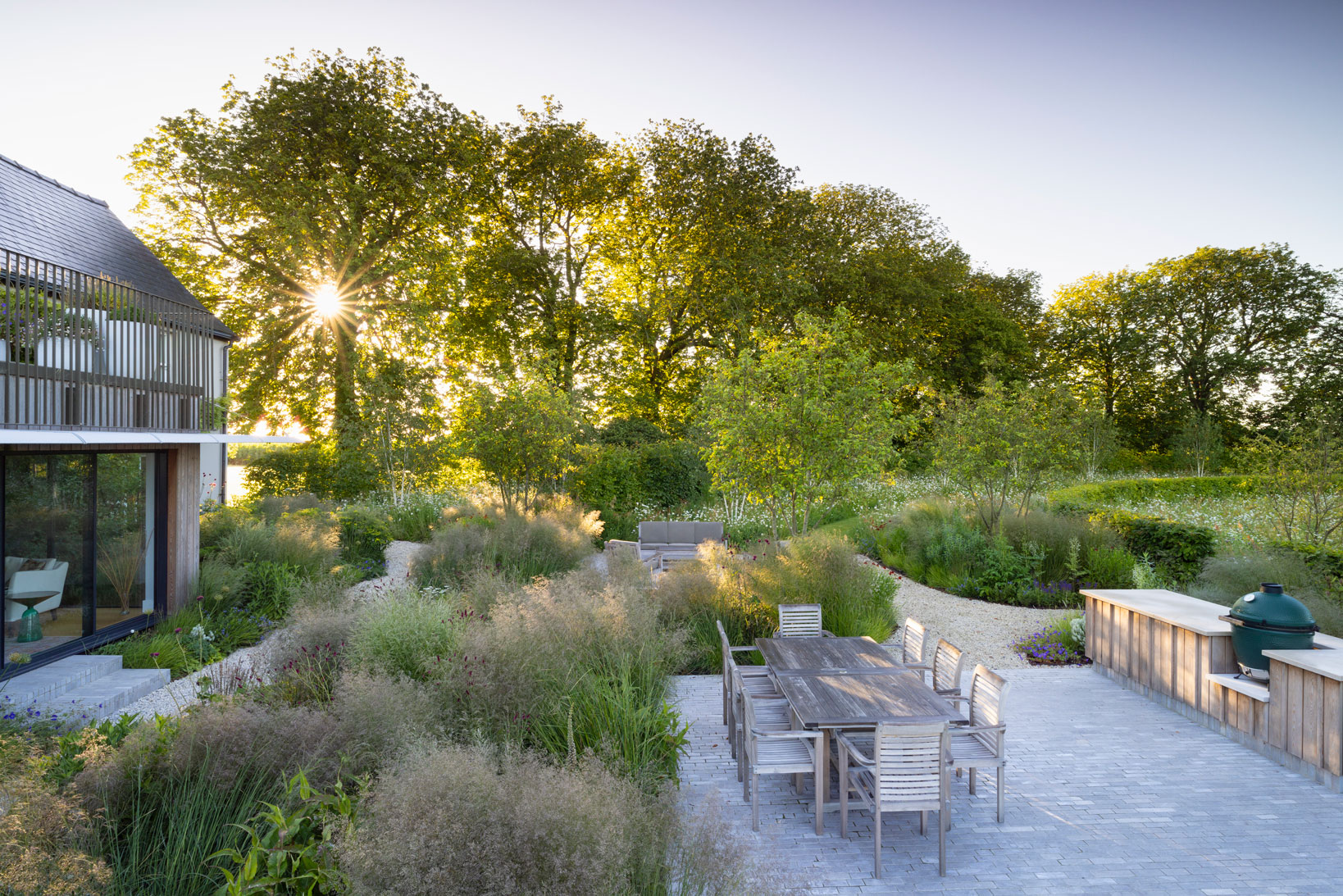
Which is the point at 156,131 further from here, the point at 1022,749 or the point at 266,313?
→ the point at 1022,749

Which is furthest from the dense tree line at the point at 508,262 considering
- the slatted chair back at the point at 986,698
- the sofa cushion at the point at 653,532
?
the slatted chair back at the point at 986,698

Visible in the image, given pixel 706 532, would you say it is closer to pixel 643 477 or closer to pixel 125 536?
pixel 643 477

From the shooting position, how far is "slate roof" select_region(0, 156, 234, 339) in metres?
7.84

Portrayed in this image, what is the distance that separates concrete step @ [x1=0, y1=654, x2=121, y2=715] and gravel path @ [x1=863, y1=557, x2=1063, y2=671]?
25.3ft

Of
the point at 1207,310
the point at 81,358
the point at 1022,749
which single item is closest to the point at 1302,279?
the point at 1207,310

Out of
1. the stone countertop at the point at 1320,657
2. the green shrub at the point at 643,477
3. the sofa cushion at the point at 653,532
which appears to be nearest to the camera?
the stone countertop at the point at 1320,657

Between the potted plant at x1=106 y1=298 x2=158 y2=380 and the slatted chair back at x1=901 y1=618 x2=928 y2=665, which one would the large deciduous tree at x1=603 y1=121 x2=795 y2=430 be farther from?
the slatted chair back at x1=901 y1=618 x2=928 y2=665

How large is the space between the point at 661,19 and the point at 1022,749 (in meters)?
9.85

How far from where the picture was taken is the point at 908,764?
3.42 metres

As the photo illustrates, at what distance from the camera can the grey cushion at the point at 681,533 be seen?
40.6ft

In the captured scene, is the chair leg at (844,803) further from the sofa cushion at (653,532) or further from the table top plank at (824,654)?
the sofa cushion at (653,532)

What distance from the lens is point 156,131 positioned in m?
15.7

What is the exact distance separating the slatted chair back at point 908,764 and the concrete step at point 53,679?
5767 millimetres

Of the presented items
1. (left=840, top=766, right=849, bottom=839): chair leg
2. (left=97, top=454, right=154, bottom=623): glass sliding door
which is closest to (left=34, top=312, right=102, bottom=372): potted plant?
(left=97, top=454, right=154, bottom=623): glass sliding door
